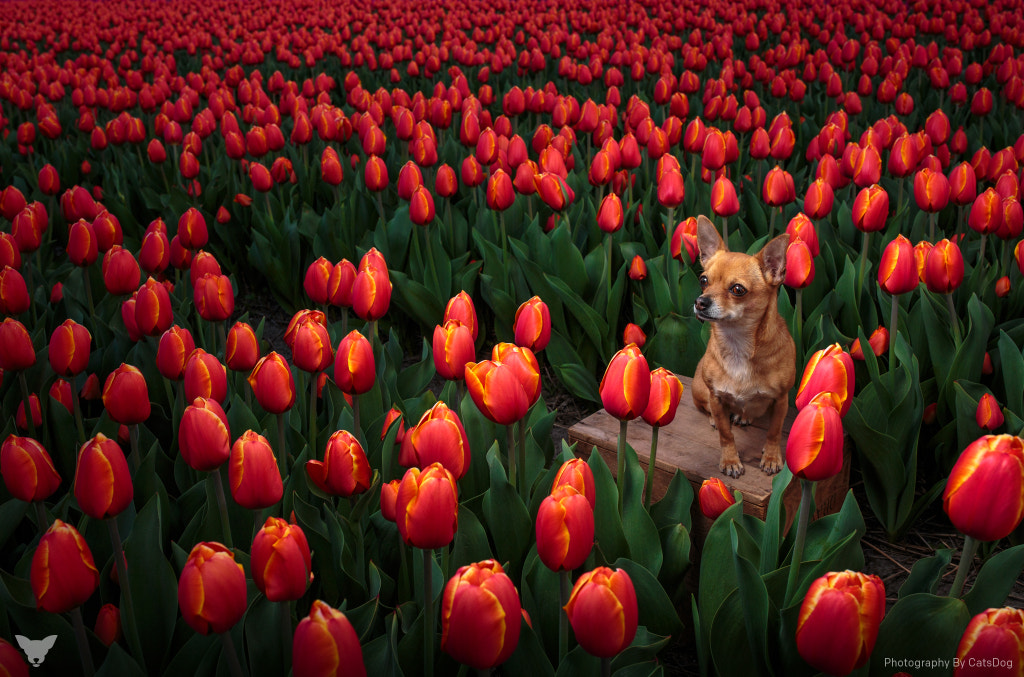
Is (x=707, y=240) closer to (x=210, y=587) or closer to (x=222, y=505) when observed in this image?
(x=222, y=505)

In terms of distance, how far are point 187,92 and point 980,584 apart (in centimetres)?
536

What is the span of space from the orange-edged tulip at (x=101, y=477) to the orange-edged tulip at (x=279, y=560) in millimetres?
331

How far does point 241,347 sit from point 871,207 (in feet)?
6.51

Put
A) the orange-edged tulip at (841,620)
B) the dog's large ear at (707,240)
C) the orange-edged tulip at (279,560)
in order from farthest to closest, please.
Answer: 1. the dog's large ear at (707,240)
2. the orange-edged tulip at (279,560)
3. the orange-edged tulip at (841,620)

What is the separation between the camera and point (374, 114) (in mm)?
4621

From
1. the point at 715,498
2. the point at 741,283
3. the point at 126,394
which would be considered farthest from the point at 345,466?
the point at 741,283

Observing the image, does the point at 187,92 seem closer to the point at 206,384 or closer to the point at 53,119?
the point at 53,119

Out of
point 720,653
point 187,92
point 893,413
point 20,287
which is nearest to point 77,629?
point 720,653

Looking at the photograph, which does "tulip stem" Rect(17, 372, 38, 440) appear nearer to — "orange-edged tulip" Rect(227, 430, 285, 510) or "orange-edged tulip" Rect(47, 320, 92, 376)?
"orange-edged tulip" Rect(47, 320, 92, 376)

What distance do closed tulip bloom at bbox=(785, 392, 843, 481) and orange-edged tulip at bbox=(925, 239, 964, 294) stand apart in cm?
127

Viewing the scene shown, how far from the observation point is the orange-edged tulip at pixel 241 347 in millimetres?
2031

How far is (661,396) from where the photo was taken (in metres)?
1.71

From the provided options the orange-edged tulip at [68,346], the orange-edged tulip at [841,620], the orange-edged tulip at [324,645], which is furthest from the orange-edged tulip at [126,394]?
the orange-edged tulip at [841,620]

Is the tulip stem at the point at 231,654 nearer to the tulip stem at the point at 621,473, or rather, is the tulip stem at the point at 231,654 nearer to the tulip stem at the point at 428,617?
the tulip stem at the point at 428,617
